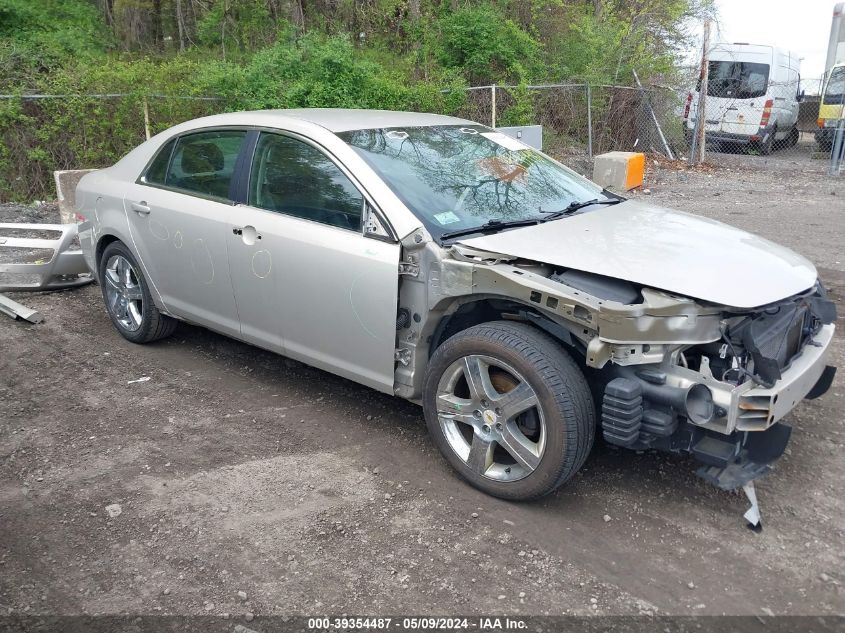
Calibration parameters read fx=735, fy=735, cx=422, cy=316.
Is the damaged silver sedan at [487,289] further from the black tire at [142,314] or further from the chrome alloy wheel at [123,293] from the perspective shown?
the chrome alloy wheel at [123,293]

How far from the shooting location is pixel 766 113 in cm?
1653

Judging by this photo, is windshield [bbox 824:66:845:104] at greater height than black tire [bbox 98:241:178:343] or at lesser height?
greater

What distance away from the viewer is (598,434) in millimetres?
4059

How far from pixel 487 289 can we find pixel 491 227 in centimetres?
55

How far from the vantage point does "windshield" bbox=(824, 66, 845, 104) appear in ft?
53.1

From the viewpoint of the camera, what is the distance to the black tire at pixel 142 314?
5316mm

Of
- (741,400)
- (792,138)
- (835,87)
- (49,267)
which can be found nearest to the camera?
(741,400)

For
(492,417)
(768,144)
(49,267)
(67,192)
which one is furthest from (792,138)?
(492,417)

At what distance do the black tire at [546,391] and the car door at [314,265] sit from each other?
0.54 meters

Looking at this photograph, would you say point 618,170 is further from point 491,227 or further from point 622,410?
point 622,410

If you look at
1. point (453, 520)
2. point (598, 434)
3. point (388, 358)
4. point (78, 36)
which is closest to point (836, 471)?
point (598, 434)

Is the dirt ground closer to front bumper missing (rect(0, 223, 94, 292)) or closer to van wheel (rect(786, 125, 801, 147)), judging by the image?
front bumper missing (rect(0, 223, 94, 292))

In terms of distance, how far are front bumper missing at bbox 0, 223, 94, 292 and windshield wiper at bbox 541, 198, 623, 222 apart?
173 inches

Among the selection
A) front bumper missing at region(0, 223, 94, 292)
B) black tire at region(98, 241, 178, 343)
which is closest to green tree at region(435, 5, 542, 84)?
front bumper missing at region(0, 223, 94, 292)
